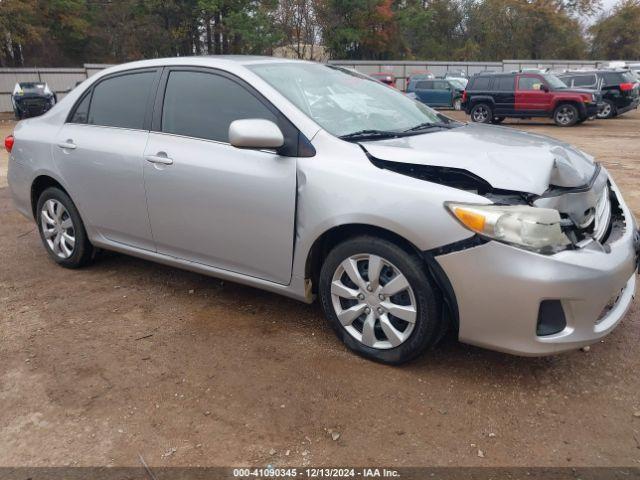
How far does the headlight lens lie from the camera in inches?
102

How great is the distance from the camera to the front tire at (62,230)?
4.51 metres

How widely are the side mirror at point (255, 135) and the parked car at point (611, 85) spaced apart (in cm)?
1859

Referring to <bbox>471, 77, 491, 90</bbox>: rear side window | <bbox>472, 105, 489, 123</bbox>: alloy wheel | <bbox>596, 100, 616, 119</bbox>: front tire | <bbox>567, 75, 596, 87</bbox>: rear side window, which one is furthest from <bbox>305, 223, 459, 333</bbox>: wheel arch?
<bbox>596, 100, 616, 119</bbox>: front tire

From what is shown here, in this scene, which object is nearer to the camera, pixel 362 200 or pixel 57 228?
pixel 362 200

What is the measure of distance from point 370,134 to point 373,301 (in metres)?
1.02

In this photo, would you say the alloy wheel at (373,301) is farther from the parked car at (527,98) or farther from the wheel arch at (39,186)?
the parked car at (527,98)

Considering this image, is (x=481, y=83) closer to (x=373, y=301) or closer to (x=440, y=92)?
(x=440, y=92)

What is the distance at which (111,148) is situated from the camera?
13.2ft

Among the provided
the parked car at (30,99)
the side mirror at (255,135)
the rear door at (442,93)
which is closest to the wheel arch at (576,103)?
the rear door at (442,93)

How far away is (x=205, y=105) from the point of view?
3.67m

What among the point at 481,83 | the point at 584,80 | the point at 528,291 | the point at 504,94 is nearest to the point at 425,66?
the point at 584,80

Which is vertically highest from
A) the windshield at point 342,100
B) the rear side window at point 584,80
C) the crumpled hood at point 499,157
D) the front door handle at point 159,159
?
the rear side window at point 584,80

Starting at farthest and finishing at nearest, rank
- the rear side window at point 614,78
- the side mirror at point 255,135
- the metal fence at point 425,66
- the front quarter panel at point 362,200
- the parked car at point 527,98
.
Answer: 1. the metal fence at point 425,66
2. the rear side window at point 614,78
3. the parked car at point 527,98
4. the side mirror at point 255,135
5. the front quarter panel at point 362,200

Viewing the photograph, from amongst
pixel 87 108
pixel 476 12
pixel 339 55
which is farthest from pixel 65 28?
pixel 87 108
